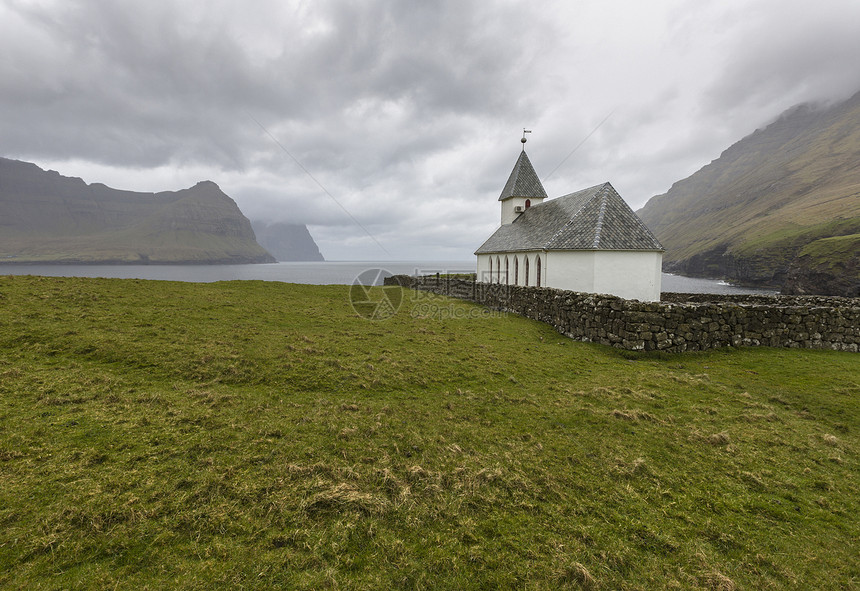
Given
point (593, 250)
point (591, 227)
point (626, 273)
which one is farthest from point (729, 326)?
point (591, 227)

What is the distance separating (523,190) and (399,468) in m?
47.2

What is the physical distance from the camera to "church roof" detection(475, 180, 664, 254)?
26.0m

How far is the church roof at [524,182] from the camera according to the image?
4822 cm

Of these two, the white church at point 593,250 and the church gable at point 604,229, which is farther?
the church gable at point 604,229

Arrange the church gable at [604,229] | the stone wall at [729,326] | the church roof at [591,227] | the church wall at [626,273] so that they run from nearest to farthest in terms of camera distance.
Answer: the stone wall at [729,326]
the church wall at [626,273]
the church gable at [604,229]
the church roof at [591,227]

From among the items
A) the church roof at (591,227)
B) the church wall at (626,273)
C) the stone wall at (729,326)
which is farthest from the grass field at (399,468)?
the church roof at (591,227)

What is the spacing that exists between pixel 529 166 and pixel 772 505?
49.0 meters

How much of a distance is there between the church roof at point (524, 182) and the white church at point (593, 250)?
11.5 m

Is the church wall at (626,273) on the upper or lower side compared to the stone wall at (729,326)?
upper

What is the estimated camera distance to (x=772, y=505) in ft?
20.8

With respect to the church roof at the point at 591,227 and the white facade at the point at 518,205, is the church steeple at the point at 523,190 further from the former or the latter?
the church roof at the point at 591,227

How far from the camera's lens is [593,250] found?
2534cm

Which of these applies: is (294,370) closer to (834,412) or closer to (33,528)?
(33,528)

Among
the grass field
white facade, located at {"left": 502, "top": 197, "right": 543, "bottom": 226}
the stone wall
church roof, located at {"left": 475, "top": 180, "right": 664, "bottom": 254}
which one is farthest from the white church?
the grass field
